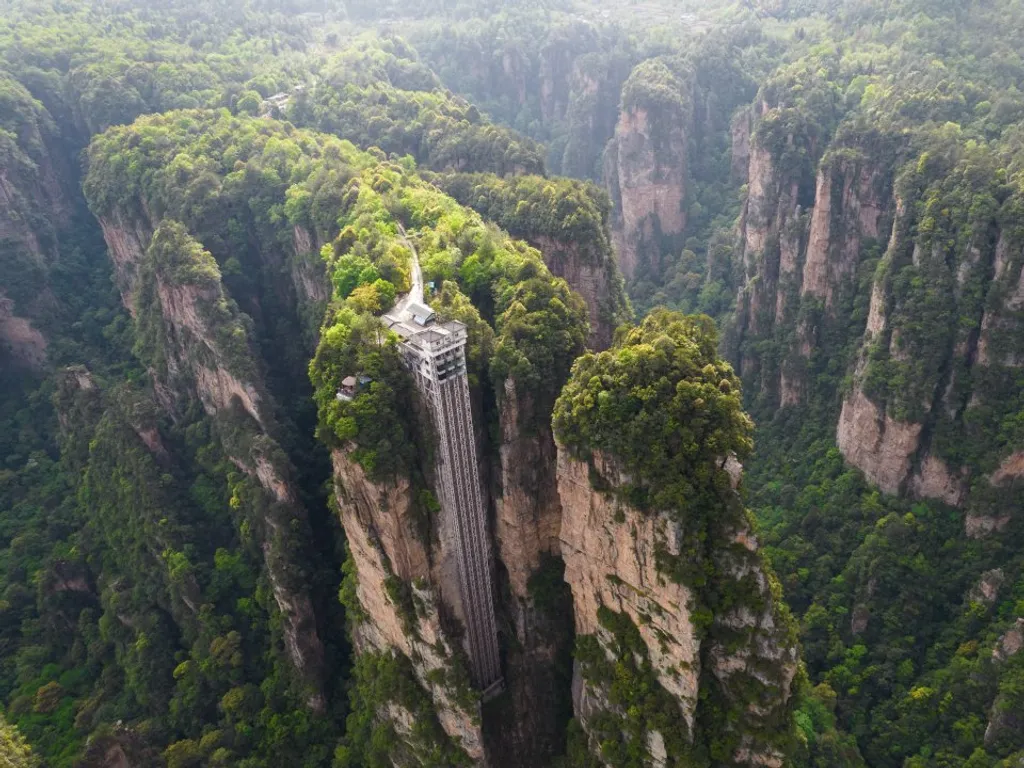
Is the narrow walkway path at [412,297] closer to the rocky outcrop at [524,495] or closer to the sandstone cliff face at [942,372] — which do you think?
the rocky outcrop at [524,495]

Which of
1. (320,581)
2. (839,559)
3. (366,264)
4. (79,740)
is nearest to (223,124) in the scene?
(366,264)

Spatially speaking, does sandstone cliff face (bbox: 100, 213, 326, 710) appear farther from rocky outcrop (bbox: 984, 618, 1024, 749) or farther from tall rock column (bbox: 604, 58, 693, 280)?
tall rock column (bbox: 604, 58, 693, 280)

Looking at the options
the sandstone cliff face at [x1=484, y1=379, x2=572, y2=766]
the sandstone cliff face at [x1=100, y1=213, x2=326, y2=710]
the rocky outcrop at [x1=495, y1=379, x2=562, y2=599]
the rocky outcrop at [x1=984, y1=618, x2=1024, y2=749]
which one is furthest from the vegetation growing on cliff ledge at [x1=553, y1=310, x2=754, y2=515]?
the rocky outcrop at [x1=984, y1=618, x2=1024, y2=749]

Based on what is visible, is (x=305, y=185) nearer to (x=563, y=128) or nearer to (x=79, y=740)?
(x=79, y=740)

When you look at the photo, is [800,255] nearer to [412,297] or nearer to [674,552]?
[412,297]

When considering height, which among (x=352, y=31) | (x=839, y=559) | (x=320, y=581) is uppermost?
(x=352, y=31)

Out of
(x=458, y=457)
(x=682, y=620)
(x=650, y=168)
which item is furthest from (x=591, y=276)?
(x=650, y=168)
